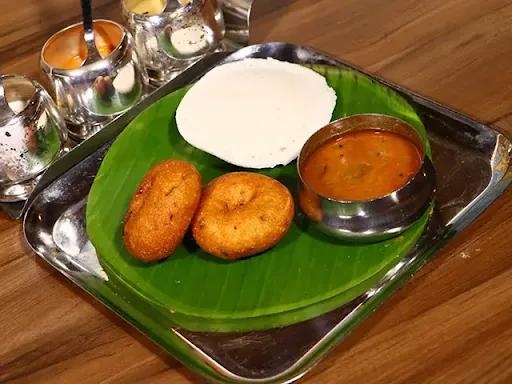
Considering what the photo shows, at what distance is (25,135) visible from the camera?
152 cm

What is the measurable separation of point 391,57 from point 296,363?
3.06 feet

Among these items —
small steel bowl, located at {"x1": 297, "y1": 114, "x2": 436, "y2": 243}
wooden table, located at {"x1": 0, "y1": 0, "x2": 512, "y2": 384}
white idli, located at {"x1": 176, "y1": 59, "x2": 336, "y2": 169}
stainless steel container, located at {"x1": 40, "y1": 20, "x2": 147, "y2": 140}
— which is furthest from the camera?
stainless steel container, located at {"x1": 40, "y1": 20, "x2": 147, "y2": 140}

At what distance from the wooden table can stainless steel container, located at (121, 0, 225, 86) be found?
0.94 feet

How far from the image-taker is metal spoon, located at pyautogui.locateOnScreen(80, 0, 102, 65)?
170cm

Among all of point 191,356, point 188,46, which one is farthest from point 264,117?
point 191,356

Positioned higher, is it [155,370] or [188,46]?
[188,46]

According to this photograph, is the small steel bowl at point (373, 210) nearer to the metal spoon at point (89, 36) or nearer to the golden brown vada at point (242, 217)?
the golden brown vada at point (242, 217)

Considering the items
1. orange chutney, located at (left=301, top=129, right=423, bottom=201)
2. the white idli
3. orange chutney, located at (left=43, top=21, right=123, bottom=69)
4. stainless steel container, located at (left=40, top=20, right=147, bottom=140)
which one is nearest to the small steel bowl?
orange chutney, located at (left=301, top=129, right=423, bottom=201)

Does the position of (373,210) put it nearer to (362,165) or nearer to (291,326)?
(362,165)

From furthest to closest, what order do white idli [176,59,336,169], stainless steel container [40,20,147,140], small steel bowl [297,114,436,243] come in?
1. stainless steel container [40,20,147,140]
2. white idli [176,59,336,169]
3. small steel bowl [297,114,436,243]

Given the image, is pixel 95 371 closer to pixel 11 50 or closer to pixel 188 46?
pixel 188 46

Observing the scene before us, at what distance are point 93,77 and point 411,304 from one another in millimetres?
899

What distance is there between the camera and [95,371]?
1.21 metres

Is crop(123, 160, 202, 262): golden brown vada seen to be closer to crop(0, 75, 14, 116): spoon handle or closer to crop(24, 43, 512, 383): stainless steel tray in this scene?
crop(24, 43, 512, 383): stainless steel tray
